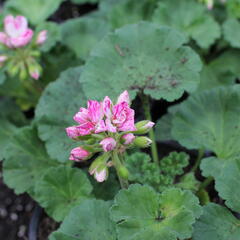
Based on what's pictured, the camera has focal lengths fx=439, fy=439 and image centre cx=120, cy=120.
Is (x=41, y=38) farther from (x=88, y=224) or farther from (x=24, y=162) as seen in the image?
(x=88, y=224)

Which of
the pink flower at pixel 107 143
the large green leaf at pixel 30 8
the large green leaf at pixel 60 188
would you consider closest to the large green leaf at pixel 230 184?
the pink flower at pixel 107 143

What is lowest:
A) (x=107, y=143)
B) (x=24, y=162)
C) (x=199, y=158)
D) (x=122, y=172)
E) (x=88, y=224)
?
(x=199, y=158)

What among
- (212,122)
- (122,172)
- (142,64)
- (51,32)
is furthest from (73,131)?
(51,32)

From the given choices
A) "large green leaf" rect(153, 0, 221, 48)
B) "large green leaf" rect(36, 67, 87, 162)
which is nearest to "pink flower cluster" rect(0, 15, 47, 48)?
"large green leaf" rect(36, 67, 87, 162)

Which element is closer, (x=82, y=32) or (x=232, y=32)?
(x=232, y=32)

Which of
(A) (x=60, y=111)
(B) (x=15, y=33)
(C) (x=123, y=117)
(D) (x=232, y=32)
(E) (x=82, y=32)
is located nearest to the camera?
(C) (x=123, y=117)

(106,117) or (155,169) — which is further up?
(106,117)

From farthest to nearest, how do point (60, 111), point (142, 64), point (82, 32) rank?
point (82, 32) < point (60, 111) < point (142, 64)
